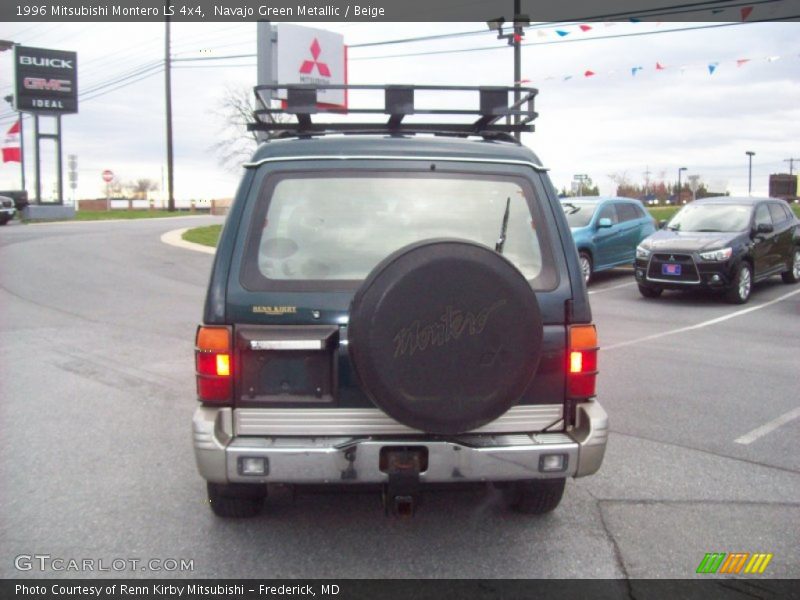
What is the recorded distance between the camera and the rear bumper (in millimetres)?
3346

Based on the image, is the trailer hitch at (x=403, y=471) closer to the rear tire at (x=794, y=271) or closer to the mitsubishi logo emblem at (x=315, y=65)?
the rear tire at (x=794, y=271)

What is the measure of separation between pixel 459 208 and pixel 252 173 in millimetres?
1025

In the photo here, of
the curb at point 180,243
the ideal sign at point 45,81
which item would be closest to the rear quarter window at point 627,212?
the curb at point 180,243

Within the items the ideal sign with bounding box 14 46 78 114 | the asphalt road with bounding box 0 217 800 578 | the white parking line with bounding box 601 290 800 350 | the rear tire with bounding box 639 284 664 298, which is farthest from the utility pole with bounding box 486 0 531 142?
the ideal sign with bounding box 14 46 78 114

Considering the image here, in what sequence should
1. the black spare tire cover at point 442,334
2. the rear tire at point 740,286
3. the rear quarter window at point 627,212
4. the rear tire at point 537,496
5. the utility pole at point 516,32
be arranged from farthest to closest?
the utility pole at point 516,32, the rear quarter window at point 627,212, the rear tire at point 740,286, the rear tire at point 537,496, the black spare tire cover at point 442,334

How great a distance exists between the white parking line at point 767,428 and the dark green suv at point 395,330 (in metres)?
2.30

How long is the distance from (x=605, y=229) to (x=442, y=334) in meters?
13.6

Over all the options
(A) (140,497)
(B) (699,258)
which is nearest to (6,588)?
(A) (140,497)

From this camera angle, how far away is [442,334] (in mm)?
3168

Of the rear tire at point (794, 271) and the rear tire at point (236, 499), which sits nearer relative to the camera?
the rear tire at point (236, 499)

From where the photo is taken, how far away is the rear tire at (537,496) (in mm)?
4043

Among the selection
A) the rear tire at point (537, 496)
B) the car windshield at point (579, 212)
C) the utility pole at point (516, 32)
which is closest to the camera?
the rear tire at point (537, 496)

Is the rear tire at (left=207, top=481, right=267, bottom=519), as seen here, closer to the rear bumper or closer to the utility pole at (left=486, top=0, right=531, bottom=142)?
the rear bumper

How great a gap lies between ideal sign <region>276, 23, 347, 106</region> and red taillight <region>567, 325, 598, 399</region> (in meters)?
17.5
